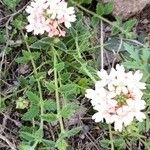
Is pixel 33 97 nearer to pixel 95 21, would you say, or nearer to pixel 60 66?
pixel 60 66

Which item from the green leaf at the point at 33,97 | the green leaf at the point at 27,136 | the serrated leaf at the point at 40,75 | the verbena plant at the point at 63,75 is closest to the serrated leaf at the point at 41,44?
the verbena plant at the point at 63,75

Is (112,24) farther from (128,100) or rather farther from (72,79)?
(128,100)

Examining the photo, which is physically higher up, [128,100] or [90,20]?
[90,20]

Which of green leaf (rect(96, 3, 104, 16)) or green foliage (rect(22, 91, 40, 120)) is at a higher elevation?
green leaf (rect(96, 3, 104, 16))

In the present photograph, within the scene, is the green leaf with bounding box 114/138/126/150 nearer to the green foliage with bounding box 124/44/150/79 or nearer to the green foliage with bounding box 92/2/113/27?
the green foliage with bounding box 124/44/150/79

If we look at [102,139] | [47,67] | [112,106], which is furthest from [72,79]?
[112,106]

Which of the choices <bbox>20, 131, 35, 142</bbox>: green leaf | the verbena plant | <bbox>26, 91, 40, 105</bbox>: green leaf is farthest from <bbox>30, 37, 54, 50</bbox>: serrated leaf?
<bbox>20, 131, 35, 142</bbox>: green leaf
